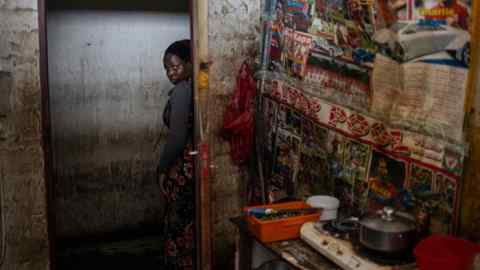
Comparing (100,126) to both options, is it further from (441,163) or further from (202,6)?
(441,163)

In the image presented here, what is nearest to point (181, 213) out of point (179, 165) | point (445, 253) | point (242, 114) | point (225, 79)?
point (179, 165)

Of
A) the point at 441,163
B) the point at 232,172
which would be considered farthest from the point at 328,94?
the point at 232,172

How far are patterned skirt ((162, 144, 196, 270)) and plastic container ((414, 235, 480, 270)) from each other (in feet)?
6.53

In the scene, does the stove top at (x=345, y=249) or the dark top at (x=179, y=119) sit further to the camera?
the dark top at (x=179, y=119)

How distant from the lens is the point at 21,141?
142 inches

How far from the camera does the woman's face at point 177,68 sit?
4.17 meters

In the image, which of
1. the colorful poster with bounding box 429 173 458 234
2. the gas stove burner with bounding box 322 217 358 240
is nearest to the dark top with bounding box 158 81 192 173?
the gas stove burner with bounding box 322 217 358 240

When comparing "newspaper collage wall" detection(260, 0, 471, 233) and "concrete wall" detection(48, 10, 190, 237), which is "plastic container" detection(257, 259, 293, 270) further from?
"concrete wall" detection(48, 10, 190, 237)

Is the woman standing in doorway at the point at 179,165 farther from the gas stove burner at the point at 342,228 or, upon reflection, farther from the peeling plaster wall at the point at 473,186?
the peeling plaster wall at the point at 473,186

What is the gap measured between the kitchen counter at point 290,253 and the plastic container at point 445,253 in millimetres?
466

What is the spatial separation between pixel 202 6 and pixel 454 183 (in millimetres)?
2078

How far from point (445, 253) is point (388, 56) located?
102 centimetres

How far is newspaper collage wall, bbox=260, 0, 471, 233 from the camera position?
2.58 m

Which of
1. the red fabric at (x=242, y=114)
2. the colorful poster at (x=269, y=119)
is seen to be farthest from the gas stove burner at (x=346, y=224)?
the red fabric at (x=242, y=114)
